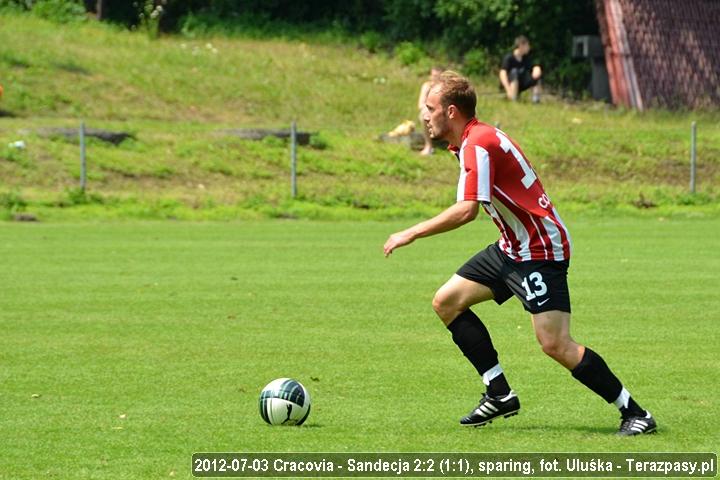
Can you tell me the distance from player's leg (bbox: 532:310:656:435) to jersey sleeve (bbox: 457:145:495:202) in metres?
0.78

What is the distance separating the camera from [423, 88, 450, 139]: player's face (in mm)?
7891

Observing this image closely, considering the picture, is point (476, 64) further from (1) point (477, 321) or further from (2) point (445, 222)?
(2) point (445, 222)

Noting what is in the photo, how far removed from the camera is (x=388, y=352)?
1105 centimetres

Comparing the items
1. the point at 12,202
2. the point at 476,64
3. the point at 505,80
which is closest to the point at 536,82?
the point at 505,80

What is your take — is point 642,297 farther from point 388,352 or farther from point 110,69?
point 110,69

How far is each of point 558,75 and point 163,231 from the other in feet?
58.8

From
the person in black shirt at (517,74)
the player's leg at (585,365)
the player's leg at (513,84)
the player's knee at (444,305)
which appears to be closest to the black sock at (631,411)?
the player's leg at (585,365)

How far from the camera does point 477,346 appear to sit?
8.25m

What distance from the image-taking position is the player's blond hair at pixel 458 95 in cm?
787

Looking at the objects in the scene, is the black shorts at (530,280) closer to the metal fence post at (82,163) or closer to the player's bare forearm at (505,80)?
the metal fence post at (82,163)

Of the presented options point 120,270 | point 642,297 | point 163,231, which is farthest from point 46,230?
point 642,297

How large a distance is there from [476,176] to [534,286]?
2.36 feet
